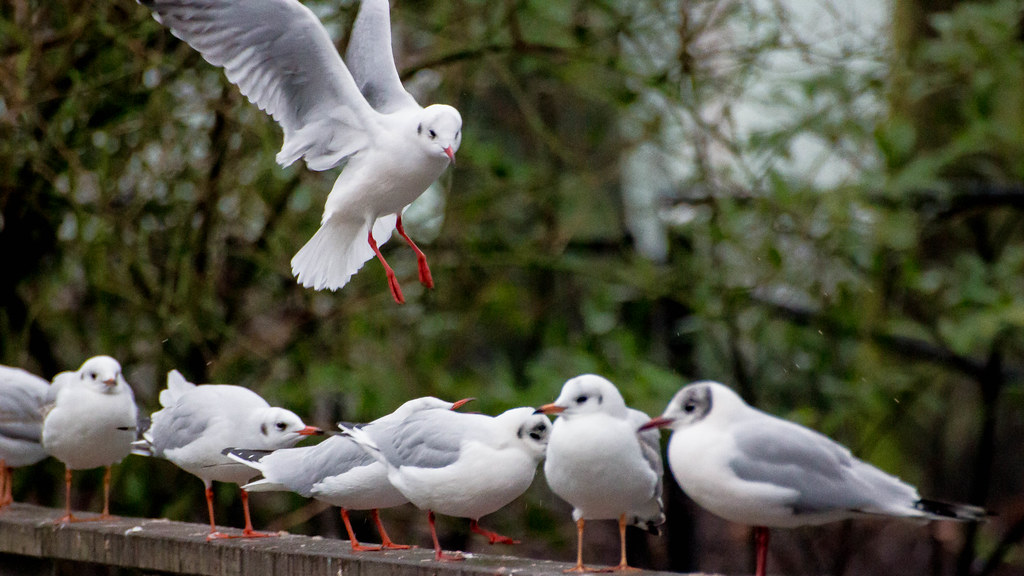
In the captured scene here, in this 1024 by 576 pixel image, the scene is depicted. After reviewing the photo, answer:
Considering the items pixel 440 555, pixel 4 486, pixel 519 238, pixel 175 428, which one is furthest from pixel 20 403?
pixel 519 238

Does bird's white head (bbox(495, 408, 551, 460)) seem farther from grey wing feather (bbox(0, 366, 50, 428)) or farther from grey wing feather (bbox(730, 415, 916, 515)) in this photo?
grey wing feather (bbox(0, 366, 50, 428))

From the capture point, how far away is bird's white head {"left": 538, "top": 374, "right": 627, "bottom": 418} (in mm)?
Answer: 2236

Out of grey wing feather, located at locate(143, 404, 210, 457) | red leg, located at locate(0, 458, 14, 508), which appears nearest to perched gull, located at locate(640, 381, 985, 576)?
grey wing feather, located at locate(143, 404, 210, 457)

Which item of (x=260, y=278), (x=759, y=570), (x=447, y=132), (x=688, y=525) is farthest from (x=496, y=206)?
(x=759, y=570)

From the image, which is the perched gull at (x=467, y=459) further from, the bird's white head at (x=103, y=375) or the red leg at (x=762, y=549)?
the bird's white head at (x=103, y=375)

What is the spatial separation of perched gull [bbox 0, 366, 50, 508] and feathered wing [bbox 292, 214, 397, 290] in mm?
1320

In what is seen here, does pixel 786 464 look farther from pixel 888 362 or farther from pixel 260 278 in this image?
pixel 888 362

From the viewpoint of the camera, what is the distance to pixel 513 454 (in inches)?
97.3

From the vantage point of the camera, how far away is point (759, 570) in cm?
220

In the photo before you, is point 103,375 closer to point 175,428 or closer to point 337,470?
point 175,428

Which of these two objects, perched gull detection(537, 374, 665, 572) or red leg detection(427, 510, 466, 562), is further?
red leg detection(427, 510, 466, 562)

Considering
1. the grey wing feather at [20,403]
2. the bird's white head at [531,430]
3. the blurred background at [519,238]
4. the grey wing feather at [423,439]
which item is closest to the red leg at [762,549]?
the bird's white head at [531,430]

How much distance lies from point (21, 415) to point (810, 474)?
2.78 meters

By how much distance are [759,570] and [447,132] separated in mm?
1109
